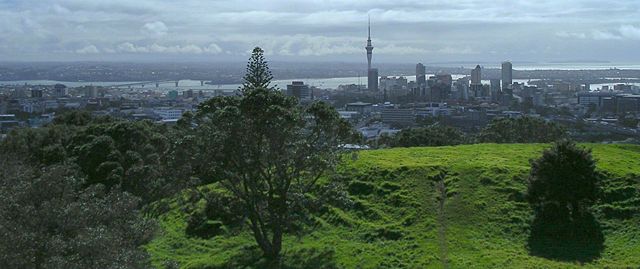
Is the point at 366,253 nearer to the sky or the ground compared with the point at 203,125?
nearer to the ground

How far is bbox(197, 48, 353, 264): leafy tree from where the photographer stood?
701 inches

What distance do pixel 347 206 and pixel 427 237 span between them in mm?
2553

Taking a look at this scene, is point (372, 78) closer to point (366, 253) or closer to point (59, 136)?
point (59, 136)

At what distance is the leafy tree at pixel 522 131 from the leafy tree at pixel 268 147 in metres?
23.3

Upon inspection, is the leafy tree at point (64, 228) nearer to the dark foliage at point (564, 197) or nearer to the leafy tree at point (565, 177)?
the dark foliage at point (564, 197)

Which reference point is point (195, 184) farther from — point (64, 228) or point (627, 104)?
point (627, 104)

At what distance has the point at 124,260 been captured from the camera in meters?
11.4

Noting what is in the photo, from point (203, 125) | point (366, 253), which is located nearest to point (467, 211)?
point (366, 253)

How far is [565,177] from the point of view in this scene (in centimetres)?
2000

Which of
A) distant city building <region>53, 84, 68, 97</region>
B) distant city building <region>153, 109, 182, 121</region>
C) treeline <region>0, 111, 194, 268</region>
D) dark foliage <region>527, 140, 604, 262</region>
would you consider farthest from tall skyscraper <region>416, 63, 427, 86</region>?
treeline <region>0, 111, 194, 268</region>

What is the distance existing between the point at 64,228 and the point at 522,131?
32.8 m

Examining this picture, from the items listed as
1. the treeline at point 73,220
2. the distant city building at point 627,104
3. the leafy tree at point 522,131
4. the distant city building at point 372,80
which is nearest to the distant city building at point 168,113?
the distant city building at point 627,104

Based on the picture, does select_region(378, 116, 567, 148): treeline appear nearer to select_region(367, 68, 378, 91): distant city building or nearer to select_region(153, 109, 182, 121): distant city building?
select_region(153, 109, 182, 121): distant city building

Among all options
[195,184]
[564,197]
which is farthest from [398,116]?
[195,184]
